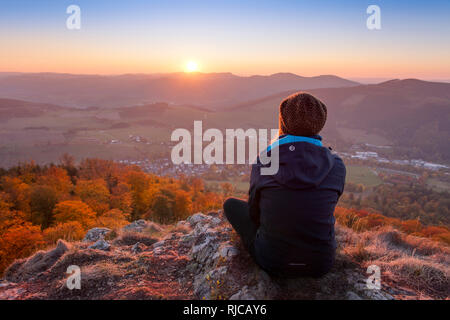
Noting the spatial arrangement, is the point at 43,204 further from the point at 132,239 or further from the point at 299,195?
the point at 299,195

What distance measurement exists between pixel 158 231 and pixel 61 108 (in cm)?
19777

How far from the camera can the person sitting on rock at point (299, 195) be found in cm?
216

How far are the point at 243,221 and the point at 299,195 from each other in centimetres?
130

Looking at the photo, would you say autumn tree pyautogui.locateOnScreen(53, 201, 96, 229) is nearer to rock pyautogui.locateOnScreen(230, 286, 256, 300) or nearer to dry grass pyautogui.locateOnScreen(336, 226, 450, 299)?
rock pyautogui.locateOnScreen(230, 286, 256, 300)

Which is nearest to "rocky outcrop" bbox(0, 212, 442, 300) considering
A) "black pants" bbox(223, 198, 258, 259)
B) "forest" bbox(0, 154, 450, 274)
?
"black pants" bbox(223, 198, 258, 259)

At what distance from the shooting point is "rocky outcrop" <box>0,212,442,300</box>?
287 centimetres

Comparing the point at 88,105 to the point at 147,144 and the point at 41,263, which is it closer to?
the point at 147,144

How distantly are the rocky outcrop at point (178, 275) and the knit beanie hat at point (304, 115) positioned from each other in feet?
6.28

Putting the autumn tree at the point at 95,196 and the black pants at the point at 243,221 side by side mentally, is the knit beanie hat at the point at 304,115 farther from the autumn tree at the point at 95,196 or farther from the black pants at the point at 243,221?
the autumn tree at the point at 95,196

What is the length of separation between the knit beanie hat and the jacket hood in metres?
0.22

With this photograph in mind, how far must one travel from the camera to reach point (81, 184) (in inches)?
1088

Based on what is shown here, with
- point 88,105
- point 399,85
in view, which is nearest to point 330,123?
point 399,85

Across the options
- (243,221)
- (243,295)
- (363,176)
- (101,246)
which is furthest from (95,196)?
(363,176)
